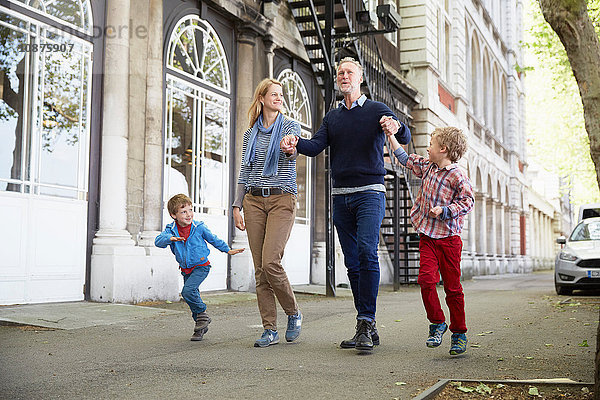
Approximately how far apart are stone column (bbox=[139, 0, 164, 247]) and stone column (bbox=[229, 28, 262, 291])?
2280 millimetres

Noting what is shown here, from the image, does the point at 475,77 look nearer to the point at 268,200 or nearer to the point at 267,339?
the point at 268,200

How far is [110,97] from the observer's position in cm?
940

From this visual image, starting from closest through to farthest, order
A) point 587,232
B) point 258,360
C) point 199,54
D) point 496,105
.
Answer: point 258,360, point 199,54, point 587,232, point 496,105

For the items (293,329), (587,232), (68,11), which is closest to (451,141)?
(293,329)

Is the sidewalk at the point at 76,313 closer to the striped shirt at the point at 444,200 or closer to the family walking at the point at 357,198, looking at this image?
the family walking at the point at 357,198

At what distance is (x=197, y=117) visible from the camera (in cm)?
1169

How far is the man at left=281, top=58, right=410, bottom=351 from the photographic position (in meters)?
5.36

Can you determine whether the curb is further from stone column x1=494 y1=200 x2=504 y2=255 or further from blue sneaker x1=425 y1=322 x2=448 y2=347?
stone column x1=494 y1=200 x2=504 y2=255

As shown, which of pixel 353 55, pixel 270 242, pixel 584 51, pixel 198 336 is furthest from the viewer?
pixel 353 55

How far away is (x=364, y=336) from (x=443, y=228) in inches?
39.3

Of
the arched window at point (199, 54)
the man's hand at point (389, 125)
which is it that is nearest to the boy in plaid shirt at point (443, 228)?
the man's hand at point (389, 125)

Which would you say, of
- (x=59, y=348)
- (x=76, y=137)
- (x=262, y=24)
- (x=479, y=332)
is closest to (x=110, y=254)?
(x=76, y=137)

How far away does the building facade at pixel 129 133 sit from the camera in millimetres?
8289

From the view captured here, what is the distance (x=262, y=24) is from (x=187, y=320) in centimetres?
694
